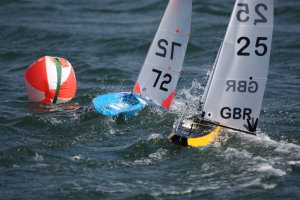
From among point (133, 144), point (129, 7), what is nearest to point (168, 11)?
point (133, 144)

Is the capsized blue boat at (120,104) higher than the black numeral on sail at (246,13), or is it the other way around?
the black numeral on sail at (246,13)

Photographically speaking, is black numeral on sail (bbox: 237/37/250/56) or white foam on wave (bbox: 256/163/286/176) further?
black numeral on sail (bbox: 237/37/250/56)

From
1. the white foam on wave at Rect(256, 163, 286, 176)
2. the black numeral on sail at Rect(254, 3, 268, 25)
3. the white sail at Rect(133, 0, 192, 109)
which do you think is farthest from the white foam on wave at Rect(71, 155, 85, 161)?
the black numeral on sail at Rect(254, 3, 268, 25)

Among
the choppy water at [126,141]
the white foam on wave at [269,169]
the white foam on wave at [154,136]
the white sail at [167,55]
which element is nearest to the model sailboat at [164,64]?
the white sail at [167,55]

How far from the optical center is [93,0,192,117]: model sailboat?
13188 millimetres

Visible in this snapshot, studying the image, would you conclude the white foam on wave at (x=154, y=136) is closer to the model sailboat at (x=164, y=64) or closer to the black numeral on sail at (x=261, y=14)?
the model sailboat at (x=164, y=64)

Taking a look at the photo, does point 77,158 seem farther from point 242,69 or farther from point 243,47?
point 243,47

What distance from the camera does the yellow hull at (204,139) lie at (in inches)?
472

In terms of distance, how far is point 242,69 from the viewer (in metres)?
11.7

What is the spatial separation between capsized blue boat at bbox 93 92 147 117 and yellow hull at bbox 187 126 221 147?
8.90 feet

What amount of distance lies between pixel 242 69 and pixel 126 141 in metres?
3.52

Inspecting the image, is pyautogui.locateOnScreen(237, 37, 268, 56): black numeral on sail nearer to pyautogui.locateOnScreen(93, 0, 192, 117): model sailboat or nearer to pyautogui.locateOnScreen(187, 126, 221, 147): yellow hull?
pyautogui.locateOnScreen(93, 0, 192, 117): model sailboat

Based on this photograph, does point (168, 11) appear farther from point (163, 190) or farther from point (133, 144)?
point (163, 190)

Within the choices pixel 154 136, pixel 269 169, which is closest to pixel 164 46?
pixel 154 136
